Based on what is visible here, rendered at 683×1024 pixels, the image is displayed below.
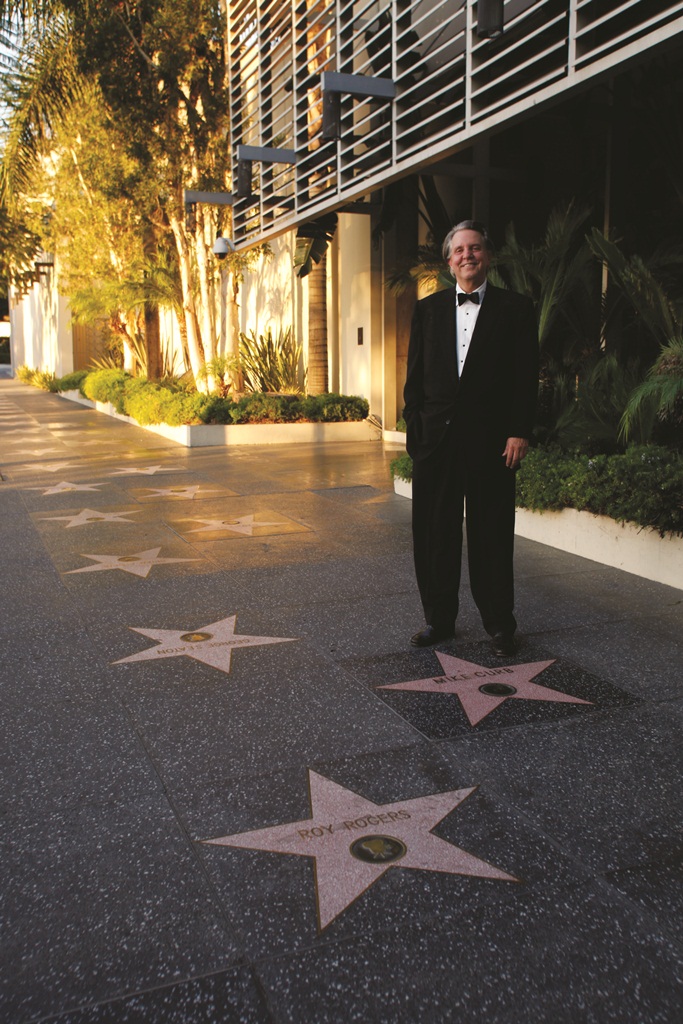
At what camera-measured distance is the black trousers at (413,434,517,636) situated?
4531 millimetres

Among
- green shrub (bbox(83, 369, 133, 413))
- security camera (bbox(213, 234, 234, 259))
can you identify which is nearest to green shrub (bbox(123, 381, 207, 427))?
green shrub (bbox(83, 369, 133, 413))

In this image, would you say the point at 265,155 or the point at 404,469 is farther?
the point at 265,155

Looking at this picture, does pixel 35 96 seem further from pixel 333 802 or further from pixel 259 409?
pixel 333 802

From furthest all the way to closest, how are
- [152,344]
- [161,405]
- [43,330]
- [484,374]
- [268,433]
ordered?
[43,330]
[152,344]
[161,405]
[268,433]
[484,374]

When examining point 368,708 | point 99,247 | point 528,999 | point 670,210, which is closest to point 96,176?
point 99,247

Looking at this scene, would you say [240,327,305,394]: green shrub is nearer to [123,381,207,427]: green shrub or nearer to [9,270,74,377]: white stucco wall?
[123,381,207,427]: green shrub

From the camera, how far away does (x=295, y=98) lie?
1216 cm

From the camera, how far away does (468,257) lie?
432 centimetres

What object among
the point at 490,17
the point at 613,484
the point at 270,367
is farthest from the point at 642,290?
the point at 270,367

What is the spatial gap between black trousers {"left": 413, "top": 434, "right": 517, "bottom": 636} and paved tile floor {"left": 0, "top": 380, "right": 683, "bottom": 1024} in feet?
0.80

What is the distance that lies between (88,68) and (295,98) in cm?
482

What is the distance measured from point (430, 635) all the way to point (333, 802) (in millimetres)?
1752

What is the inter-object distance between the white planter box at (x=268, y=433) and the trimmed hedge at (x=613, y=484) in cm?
752

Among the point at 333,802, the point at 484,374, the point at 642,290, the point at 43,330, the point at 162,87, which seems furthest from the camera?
the point at 43,330
